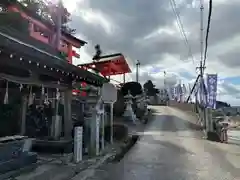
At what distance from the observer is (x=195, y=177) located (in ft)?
23.9

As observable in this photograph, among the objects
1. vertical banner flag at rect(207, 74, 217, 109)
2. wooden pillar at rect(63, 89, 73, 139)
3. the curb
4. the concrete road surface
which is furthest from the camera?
vertical banner flag at rect(207, 74, 217, 109)

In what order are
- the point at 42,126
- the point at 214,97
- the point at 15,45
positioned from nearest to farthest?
the point at 15,45, the point at 42,126, the point at 214,97

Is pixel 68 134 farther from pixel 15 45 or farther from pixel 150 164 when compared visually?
pixel 15 45

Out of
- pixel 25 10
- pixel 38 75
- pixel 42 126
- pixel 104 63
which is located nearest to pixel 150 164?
pixel 38 75

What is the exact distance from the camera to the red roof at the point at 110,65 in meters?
26.2

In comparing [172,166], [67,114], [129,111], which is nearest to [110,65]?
[129,111]

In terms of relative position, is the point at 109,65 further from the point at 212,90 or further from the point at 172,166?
the point at 172,166

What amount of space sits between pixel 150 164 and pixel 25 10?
40.0ft

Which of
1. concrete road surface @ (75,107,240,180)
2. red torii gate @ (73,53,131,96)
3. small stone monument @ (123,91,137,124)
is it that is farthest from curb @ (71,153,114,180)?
red torii gate @ (73,53,131,96)

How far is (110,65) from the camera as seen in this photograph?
27.0 metres

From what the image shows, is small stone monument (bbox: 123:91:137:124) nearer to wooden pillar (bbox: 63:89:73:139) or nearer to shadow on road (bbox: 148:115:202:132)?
shadow on road (bbox: 148:115:202:132)

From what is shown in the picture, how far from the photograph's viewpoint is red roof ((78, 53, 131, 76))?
26156 millimetres

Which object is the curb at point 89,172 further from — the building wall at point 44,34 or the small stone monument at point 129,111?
the small stone monument at point 129,111

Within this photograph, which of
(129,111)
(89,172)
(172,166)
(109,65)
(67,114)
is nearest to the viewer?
(89,172)
